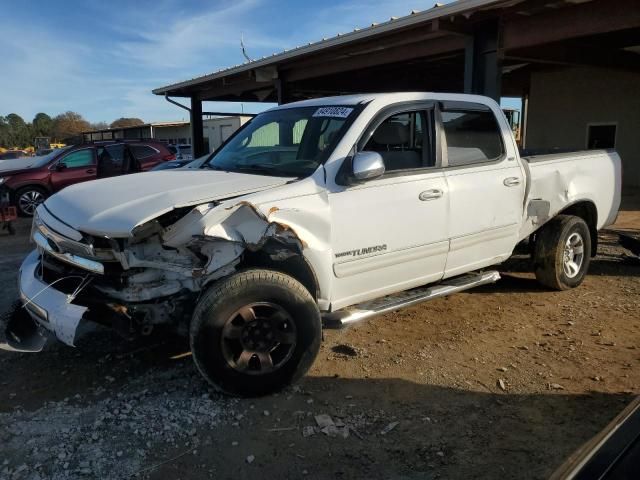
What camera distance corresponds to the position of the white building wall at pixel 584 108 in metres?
14.8

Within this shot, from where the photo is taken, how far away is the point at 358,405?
353 centimetres

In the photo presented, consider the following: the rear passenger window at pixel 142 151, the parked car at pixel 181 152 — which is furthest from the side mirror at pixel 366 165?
the parked car at pixel 181 152

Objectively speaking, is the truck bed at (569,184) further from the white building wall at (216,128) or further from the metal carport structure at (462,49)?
the white building wall at (216,128)

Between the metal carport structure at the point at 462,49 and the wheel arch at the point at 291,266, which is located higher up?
the metal carport structure at the point at 462,49

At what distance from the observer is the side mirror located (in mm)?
3672

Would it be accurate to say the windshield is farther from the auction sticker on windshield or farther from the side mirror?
the side mirror

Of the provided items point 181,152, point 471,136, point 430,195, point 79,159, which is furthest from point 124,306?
point 181,152

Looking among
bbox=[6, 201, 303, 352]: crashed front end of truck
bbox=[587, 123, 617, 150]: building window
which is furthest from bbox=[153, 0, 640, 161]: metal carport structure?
bbox=[6, 201, 303, 352]: crashed front end of truck

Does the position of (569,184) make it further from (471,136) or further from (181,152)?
(181,152)

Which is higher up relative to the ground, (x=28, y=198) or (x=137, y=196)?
(x=137, y=196)

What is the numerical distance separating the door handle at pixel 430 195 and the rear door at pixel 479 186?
149mm

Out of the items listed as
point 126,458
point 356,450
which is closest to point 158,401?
point 126,458

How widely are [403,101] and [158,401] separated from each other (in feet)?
9.38

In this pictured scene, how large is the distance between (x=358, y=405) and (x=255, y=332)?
2.67ft
